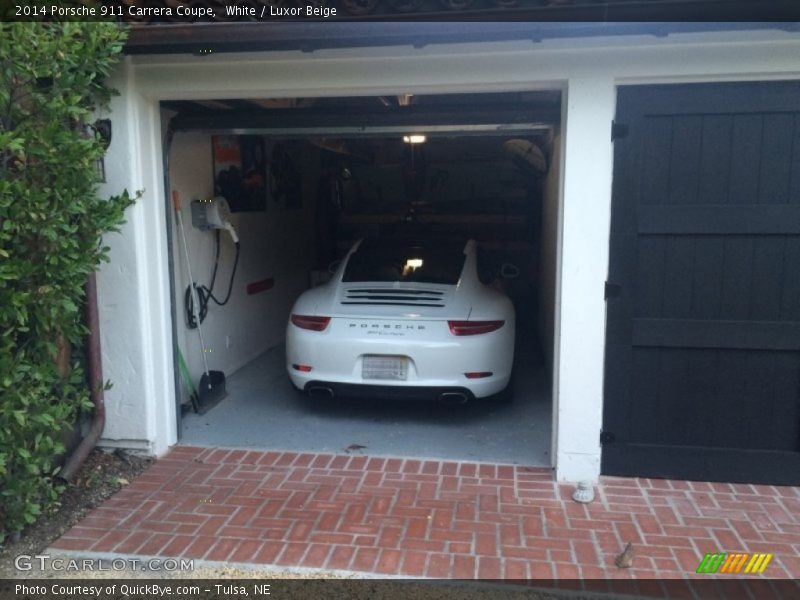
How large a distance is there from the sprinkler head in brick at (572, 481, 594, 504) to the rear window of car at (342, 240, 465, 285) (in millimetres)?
2168

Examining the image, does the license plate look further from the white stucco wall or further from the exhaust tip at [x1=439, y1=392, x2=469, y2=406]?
the white stucco wall

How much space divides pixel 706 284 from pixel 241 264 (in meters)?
4.68

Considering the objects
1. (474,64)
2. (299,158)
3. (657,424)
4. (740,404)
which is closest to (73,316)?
(474,64)

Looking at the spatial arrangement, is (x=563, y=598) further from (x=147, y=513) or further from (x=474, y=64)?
(x=474, y=64)

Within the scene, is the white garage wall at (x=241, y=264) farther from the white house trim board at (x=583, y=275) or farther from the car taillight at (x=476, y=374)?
the white house trim board at (x=583, y=275)

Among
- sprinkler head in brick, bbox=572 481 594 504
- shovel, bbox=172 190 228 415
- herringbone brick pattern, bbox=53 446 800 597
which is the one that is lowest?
herringbone brick pattern, bbox=53 446 800 597

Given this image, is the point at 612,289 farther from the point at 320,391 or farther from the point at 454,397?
the point at 320,391

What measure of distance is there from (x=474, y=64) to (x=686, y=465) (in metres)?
2.97

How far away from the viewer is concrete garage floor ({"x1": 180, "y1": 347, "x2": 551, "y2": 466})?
4934 millimetres

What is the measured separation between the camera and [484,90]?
14.1 ft

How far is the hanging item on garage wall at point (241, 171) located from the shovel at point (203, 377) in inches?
33.5

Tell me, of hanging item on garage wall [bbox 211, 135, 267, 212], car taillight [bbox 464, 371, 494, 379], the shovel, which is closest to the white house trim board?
car taillight [bbox 464, 371, 494, 379]

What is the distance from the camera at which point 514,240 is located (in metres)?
10.2

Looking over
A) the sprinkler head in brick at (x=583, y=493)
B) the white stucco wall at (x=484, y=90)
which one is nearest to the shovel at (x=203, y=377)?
the white stucco wall at (x=484, y=90)
